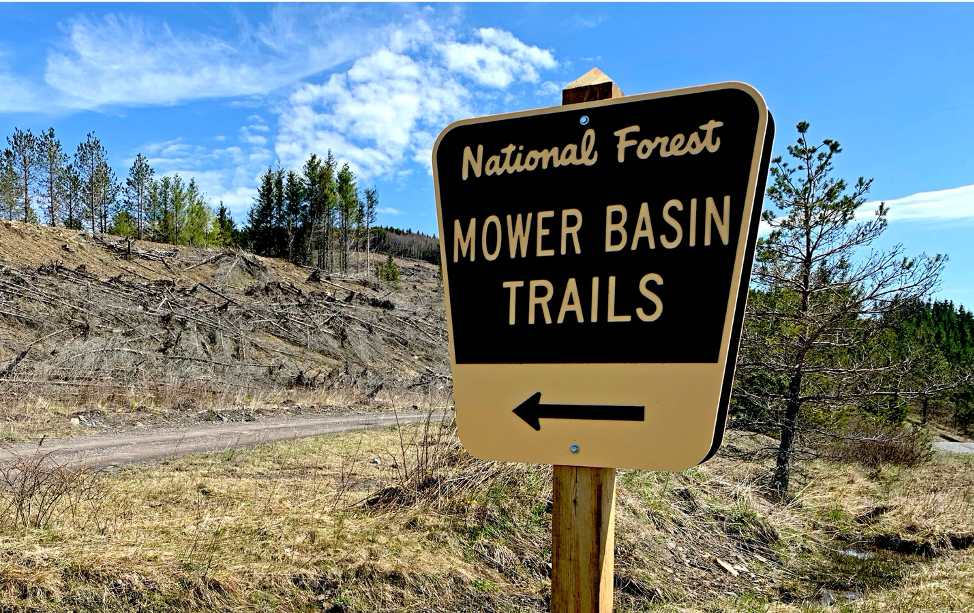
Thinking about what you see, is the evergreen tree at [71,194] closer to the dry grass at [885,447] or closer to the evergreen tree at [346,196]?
the evergreen tree at [346,196]

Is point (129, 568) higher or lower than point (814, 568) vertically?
higher

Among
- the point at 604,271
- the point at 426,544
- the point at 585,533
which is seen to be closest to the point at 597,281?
the point at 604,271

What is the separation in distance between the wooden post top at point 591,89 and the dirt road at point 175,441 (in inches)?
274

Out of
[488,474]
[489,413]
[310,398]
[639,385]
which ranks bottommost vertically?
[310,398]

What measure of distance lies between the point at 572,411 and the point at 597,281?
0.34 metres

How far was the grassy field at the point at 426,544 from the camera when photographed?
3508mm

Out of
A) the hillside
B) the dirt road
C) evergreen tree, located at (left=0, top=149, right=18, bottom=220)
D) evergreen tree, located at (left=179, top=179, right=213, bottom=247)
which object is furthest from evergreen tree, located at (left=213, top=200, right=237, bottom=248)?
the dirt road

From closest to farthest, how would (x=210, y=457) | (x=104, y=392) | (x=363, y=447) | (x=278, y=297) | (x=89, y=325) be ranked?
1. (x=210, y=457)
2. (x=363, y=447)
3. (x=104, y=392)
4. (x=89, y=325)
5. (x=278, y=297)

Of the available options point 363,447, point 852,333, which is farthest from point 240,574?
point 852,333

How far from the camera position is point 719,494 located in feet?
20.6

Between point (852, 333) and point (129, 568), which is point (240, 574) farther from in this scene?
point (852, 333)

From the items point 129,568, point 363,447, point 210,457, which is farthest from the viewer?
point 363,447

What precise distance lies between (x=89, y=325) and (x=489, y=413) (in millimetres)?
18025

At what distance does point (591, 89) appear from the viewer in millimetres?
1725
